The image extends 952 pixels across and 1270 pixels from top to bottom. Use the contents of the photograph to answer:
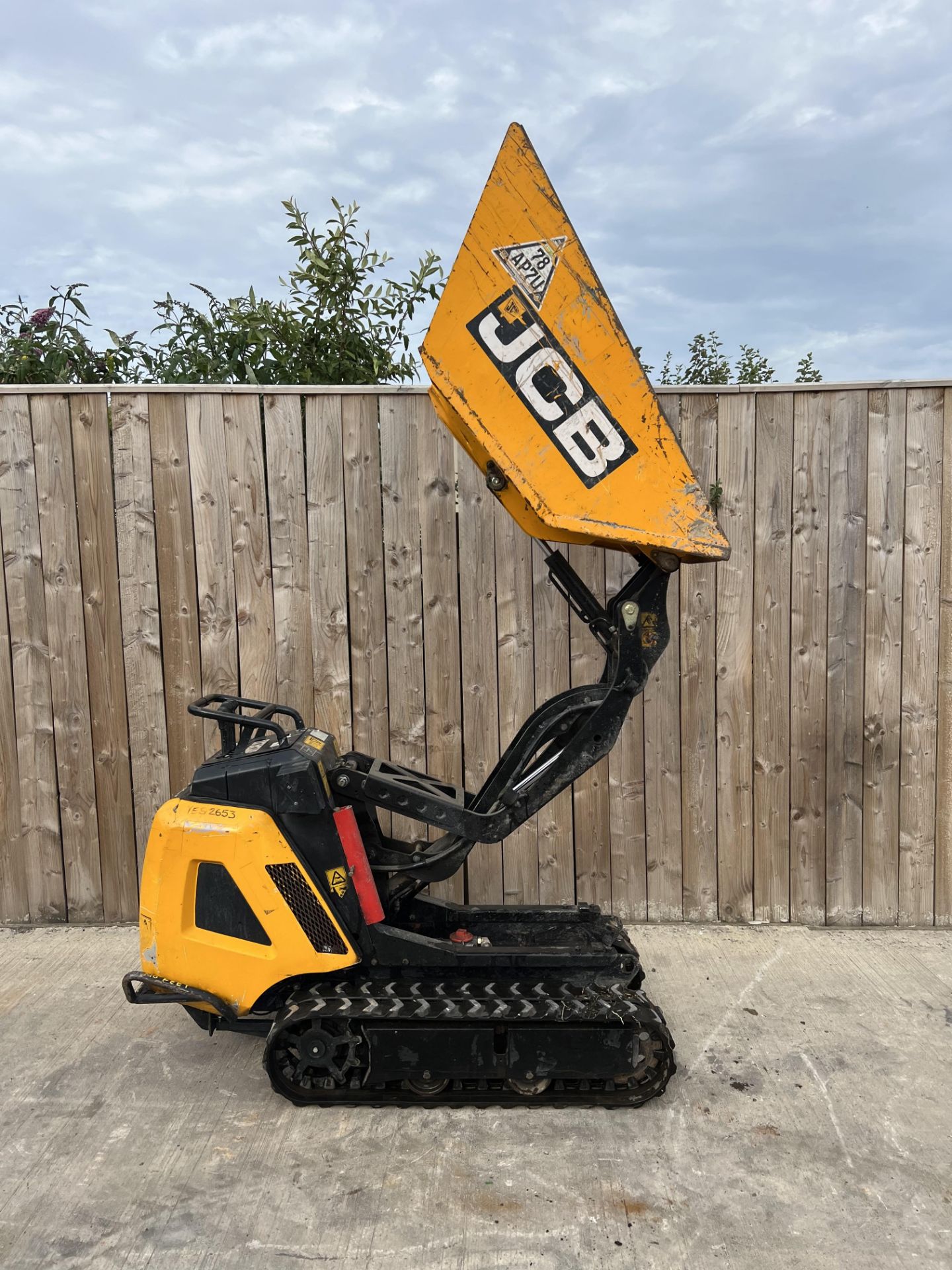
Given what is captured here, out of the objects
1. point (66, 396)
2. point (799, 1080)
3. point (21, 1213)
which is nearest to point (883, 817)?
point (799, 1080)

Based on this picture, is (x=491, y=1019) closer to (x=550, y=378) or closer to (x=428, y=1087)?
(x=428, y=1087)

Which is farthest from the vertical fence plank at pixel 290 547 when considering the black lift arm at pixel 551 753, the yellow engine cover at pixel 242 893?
the yellow engine cover at pixel 242 893

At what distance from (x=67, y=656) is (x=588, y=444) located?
278 cm

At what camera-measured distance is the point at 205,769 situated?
2.84 metres

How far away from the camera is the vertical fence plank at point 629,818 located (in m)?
4.00

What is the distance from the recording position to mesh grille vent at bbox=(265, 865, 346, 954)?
2.72 m

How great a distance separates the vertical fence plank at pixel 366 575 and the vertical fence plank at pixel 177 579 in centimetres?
74

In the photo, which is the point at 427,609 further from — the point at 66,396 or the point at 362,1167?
the point at 362,1167

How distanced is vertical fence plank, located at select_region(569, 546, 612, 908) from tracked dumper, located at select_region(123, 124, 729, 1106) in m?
0.90

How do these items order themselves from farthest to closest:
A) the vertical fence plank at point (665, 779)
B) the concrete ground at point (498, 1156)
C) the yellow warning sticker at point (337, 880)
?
the vertical fence plank at point (665, 779) → the yellow warning sticker at point (337, 880) → the concrete ground at point (498, 1156)

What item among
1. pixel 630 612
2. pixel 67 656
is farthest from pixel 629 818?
pixel 67 656

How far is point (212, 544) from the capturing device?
12.8 feet

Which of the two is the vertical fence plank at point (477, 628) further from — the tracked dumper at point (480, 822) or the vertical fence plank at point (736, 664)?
the vertical fence plank at point (736, 664)

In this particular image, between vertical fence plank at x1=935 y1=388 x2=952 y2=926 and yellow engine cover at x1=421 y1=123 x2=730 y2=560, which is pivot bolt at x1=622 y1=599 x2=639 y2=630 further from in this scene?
vertical fence plank at x1=935 y1=388 x2=952 y2=926
